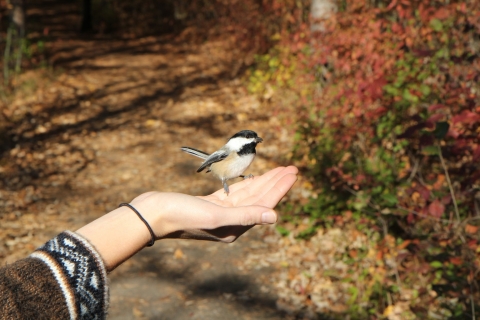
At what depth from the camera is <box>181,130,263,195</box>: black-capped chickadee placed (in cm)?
317

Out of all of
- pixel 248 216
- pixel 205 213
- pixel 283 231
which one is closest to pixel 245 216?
pixel 248 216

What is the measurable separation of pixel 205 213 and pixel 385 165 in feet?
12.0

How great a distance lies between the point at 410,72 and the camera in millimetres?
5398

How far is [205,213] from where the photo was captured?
2430 mm

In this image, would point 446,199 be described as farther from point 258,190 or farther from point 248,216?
point 248,216

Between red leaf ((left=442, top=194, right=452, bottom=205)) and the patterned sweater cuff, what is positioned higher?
the patterned sweater cuff

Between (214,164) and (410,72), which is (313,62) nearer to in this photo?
(410,72)

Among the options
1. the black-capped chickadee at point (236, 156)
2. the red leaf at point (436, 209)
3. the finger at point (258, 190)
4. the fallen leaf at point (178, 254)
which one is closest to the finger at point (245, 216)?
the finger at point (258, 190)

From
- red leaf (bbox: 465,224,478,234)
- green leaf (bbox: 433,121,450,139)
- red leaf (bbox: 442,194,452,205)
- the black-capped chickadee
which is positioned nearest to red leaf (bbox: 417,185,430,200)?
red leaf (bbox: 442,194,452,205)

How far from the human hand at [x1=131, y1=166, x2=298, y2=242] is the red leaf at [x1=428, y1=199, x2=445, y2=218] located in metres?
1.62

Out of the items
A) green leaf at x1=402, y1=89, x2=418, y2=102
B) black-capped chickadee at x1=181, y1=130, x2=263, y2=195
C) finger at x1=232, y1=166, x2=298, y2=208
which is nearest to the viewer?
finger at x1=232, y1=166, x2=298, y2=208

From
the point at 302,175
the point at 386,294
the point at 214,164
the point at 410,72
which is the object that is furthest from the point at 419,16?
the point at 214,164

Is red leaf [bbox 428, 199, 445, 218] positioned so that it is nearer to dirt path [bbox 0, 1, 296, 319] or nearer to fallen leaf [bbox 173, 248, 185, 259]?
dirt path [bbox 0, 1, 296, 319]

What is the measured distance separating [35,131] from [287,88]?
4573 millimetres
